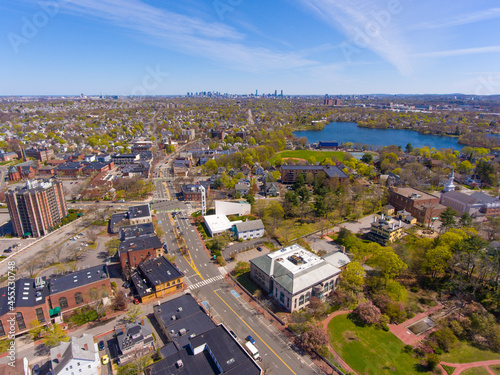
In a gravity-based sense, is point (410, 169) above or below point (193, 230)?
above

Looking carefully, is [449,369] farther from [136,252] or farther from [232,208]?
[232,208]

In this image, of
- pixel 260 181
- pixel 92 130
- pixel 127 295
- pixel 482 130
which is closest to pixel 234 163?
pixel 260 181

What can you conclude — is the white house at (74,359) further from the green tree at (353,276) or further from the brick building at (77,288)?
the green tree at (353,276)

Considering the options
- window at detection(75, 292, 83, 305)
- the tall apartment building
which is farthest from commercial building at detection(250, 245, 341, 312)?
the tall apartment building

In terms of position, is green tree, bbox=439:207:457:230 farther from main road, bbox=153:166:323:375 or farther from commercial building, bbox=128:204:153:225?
commercial building, bbox=128:204:153:225

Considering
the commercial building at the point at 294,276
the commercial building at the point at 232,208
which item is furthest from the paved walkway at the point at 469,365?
the commercial building at the point at 232,208

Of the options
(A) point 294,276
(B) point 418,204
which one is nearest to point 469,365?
(A) point 294,276

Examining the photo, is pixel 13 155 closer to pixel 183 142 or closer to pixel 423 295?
pixel 183 142
